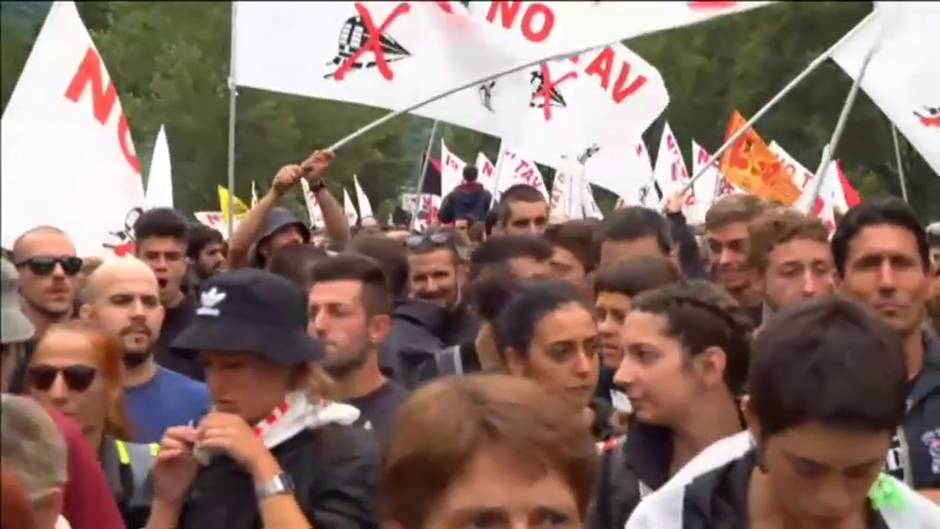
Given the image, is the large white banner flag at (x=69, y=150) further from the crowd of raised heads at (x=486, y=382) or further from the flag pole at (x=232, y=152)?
the crowd of raised heads at (x=486, y=382)

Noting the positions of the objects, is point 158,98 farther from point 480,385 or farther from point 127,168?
point 480,385

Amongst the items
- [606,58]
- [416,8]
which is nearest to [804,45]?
[606,58]

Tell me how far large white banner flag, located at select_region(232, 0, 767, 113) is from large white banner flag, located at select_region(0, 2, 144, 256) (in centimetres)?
83

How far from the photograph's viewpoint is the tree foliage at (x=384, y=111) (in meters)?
34.6

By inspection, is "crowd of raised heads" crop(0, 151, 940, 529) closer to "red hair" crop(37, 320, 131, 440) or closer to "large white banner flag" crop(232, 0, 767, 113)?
"red hair" crop(37, 320, 131, 440)

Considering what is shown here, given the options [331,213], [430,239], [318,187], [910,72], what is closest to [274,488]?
[430,239]

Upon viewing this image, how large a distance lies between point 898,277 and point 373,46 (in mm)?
5032

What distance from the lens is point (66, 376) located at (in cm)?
487

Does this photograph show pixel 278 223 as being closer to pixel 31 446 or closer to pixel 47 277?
pixel 47 277

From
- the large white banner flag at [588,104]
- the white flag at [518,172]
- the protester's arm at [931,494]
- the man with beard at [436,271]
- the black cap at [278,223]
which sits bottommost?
the protester's arm at [931,494]

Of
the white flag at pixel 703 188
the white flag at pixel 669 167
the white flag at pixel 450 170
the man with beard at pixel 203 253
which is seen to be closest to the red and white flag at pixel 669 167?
the white flag at pixel 669 167

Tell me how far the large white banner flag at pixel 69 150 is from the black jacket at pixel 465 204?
412cm

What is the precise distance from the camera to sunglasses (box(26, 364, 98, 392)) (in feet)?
15.9

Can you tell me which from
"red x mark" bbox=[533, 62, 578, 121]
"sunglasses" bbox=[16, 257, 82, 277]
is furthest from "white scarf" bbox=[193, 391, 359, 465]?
"red x mark" bbox=[533, 62, 578, 121]
